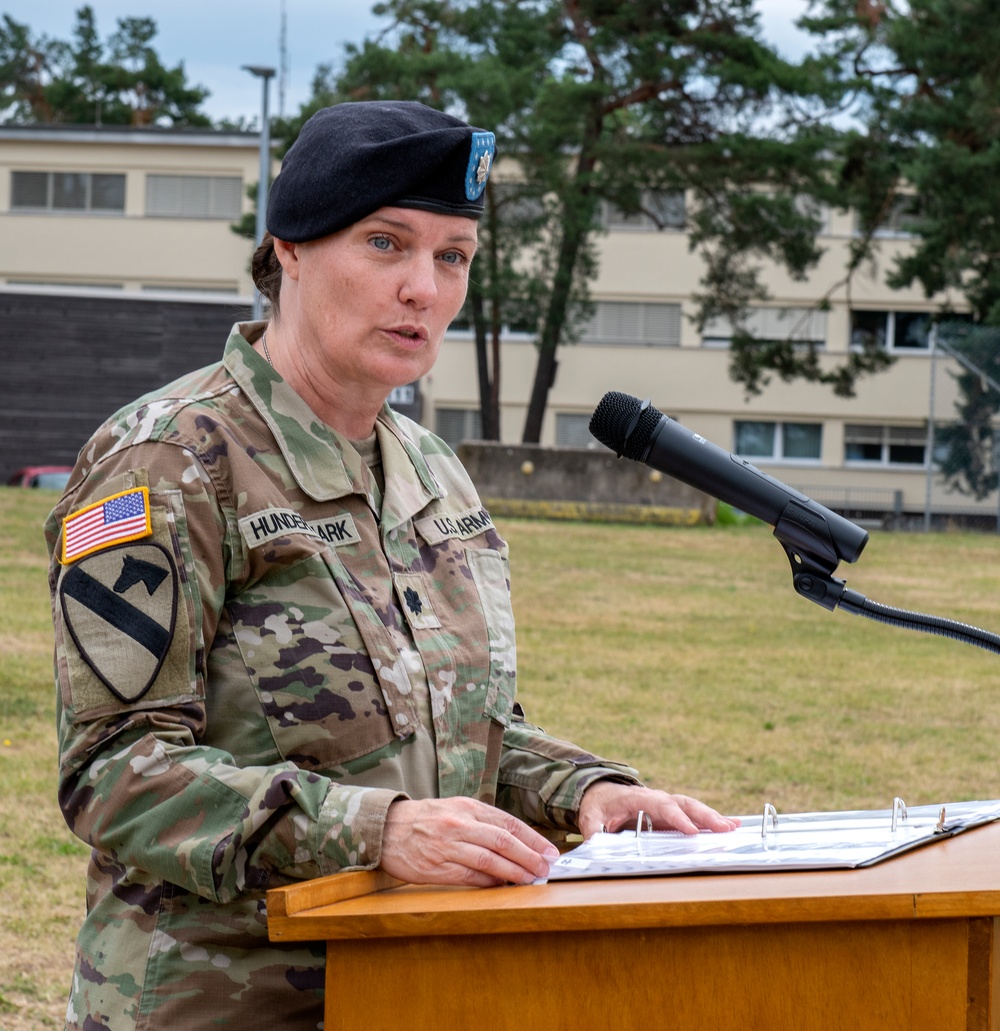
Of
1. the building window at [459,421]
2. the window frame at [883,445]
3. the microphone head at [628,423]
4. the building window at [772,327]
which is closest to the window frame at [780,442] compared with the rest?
the window frame at [883,445]

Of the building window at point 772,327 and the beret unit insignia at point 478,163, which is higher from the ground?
the building window at point 772,327

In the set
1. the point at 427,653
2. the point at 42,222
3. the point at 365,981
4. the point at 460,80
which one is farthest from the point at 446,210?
the point at 42,222

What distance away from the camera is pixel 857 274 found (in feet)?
123

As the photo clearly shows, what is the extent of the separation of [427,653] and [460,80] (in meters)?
25.2

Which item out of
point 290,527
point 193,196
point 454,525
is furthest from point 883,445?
point 290,527

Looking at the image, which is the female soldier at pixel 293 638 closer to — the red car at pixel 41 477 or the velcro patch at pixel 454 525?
the velcro patch at pixel 454 525

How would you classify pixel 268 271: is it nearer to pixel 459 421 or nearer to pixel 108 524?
pixel 108 524

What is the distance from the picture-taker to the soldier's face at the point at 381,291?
1.83 m

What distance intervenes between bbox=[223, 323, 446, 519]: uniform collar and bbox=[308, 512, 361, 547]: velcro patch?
0.03 m

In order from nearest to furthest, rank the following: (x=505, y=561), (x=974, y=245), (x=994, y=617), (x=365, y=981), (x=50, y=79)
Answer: (x=365, y=981)
(x=505, y=561)
(x=994, y=617)
(x=974, y=245)
(x=50, y=79)

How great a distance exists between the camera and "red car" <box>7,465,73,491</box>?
2859 centimetres

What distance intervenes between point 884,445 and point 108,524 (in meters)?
37.8

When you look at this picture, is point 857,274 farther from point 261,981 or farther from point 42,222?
point 261,981

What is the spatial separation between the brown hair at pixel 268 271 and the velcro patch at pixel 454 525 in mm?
373
